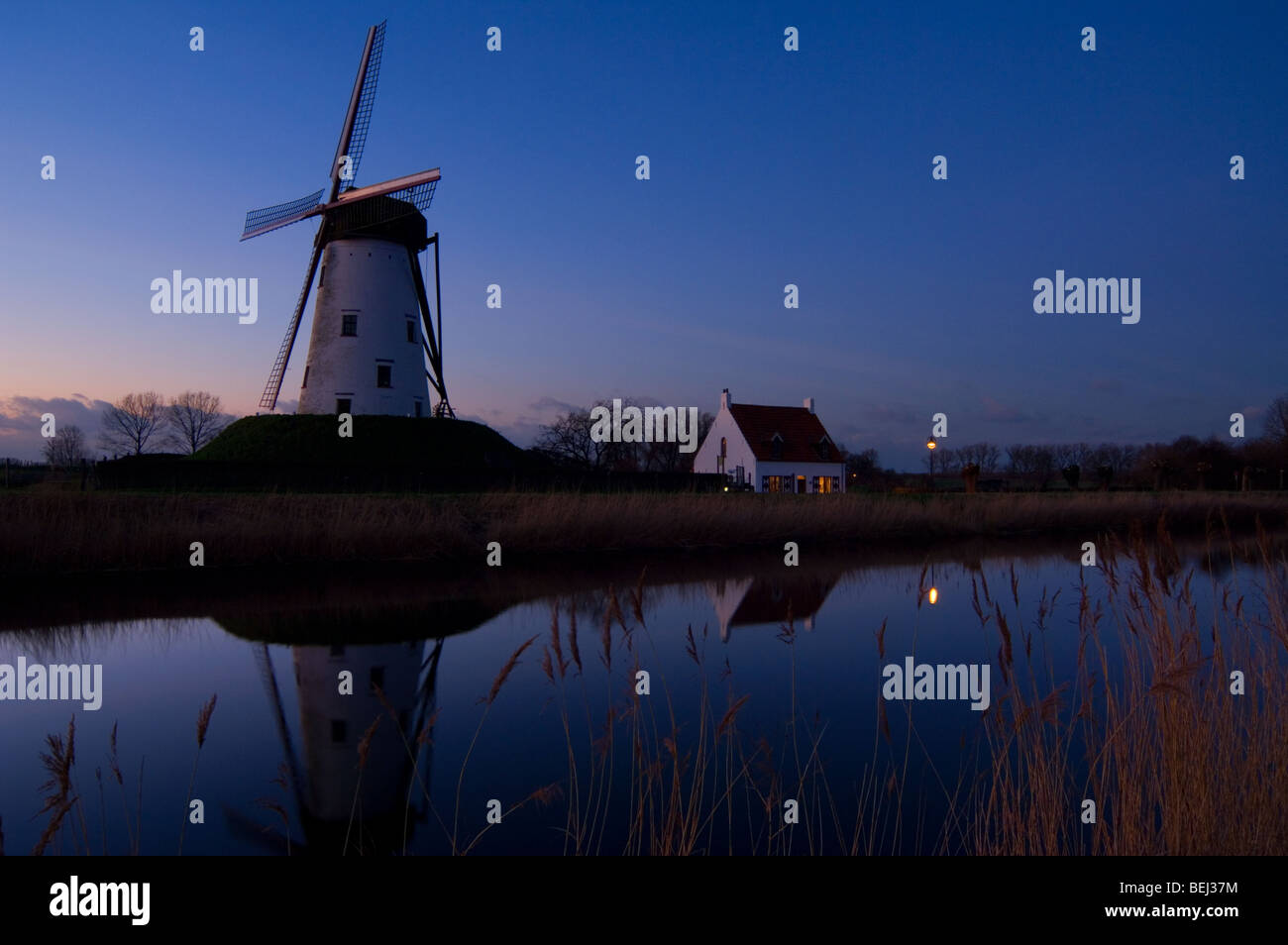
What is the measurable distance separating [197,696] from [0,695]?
169cm

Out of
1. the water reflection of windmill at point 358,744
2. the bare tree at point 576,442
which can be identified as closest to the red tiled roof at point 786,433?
the bare tree at point 576,442

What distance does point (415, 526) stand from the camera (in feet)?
50.2

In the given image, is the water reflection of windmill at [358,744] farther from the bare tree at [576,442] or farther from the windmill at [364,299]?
the bare tree at [576,442]

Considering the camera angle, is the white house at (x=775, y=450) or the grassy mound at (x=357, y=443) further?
the white house at (x=775, y=450)

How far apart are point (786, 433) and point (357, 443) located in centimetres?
2469

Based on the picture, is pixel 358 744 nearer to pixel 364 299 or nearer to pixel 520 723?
pixel 520 723

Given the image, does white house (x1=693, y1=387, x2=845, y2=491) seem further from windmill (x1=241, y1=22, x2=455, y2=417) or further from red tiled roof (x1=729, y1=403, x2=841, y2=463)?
windmill (x1=241, y1=22, x2=455, y2=417)

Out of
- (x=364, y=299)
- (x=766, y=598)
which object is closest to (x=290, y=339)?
(x=364, y=299)

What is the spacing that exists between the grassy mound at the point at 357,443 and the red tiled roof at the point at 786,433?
1718 centimetres

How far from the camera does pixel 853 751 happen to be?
5367 mm

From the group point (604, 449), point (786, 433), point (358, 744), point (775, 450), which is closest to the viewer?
point (358, 744)

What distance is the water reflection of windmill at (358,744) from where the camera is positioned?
4.20 metres
